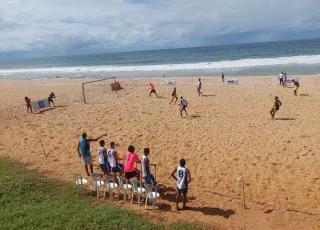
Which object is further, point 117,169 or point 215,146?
point 215,146

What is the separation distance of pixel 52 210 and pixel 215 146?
7.09 metres

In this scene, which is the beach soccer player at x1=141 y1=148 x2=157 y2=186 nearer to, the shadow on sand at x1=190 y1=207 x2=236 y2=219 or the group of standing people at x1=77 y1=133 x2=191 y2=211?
the group of standing people at x1=77 y1=133 x2=191 y2=211

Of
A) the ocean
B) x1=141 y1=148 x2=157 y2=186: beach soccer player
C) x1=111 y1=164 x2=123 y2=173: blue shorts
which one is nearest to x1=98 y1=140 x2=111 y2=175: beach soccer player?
x1=111 y1=164 x2=123 y2=173: blue shorts

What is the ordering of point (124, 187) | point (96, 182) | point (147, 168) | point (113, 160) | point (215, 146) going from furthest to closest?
point (215, 146)
point (113, 160)
point (96, 182)
point (124, 187)
point (147, 168)

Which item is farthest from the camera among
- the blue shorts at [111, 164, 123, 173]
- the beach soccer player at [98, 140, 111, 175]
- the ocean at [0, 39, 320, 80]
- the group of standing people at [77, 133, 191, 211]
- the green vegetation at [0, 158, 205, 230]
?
the ocean at [0, 39, 320, 80]

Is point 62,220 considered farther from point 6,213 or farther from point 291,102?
point 291,102

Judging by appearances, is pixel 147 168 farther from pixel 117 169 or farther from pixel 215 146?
pixel 215 146

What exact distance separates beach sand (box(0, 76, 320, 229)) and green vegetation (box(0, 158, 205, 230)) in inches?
24.4

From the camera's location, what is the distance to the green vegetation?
7.12 meters

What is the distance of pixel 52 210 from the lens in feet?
25.4

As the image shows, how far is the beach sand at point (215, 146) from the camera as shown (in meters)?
7.88

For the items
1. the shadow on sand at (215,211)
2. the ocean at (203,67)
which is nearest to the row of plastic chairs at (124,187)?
the shadow on sand at (215,211)

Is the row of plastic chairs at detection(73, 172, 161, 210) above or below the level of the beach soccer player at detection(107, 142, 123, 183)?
below

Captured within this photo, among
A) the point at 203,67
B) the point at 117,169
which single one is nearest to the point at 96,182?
the point at 117,169
